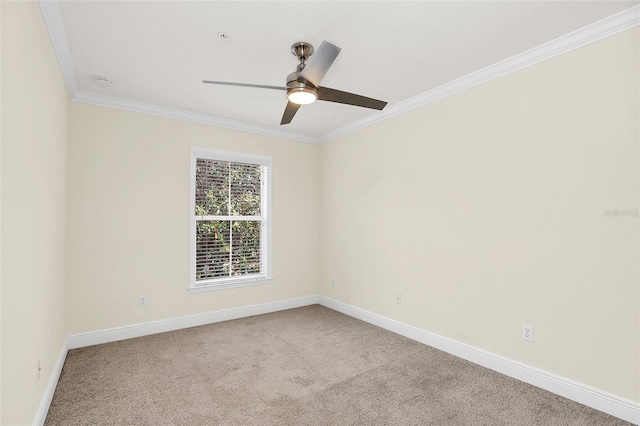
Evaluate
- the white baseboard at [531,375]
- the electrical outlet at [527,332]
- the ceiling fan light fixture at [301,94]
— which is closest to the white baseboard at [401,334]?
the white baseboard at [531,375]

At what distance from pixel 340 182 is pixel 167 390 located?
324cm

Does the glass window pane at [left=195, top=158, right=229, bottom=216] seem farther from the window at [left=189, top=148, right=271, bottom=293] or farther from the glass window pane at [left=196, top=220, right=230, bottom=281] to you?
the glass window pane at [left=196, top=220, right=230, bottom=281]

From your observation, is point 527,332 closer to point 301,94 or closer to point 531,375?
point 531,375

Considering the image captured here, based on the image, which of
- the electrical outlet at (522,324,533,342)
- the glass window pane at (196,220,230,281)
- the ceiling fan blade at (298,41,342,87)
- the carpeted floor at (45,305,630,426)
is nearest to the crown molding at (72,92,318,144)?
the glass window pane at (196,220,230,281)

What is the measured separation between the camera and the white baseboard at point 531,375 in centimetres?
212

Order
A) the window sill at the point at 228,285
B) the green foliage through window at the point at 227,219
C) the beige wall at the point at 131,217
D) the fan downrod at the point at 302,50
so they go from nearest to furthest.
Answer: the fan downrod at the point at 302,50 < the beige wall at the point at 131,217 < the window sill at the point at 228,285 < the green foliage through window at the point at 227,219

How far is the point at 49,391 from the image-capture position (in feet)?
7.53

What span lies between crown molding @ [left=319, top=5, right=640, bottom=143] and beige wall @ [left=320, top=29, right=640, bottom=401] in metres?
0.05

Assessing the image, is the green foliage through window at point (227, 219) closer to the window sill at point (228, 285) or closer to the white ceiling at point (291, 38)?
the window sill at point (228, 285)

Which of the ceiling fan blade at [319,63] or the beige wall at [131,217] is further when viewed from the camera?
the beige wall at [131,217]

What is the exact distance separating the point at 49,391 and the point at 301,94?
281cm

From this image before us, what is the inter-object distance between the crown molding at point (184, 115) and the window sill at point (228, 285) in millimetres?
2075

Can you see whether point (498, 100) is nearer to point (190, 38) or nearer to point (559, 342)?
point (559, 342)

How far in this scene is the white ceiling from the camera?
2064 millimetres
